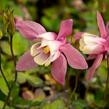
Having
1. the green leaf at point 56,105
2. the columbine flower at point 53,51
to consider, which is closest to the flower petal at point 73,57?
the columbine flower at point 53,51

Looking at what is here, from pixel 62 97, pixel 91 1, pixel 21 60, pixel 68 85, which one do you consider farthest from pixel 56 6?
pixel 21 60

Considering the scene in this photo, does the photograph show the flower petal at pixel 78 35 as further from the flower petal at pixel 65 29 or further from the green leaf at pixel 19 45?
the green leaf at pixel 19 45

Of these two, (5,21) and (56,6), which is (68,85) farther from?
(56,6)

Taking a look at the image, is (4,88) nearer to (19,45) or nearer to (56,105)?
(56,105)

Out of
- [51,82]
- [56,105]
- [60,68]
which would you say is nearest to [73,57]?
[60,68]

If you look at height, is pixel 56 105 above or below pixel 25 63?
below

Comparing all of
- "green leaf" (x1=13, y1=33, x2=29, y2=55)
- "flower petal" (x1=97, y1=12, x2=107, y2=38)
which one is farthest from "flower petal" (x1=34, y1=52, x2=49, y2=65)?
"green leaf" (x1=13, y1=33, x2=29, y2=55)
